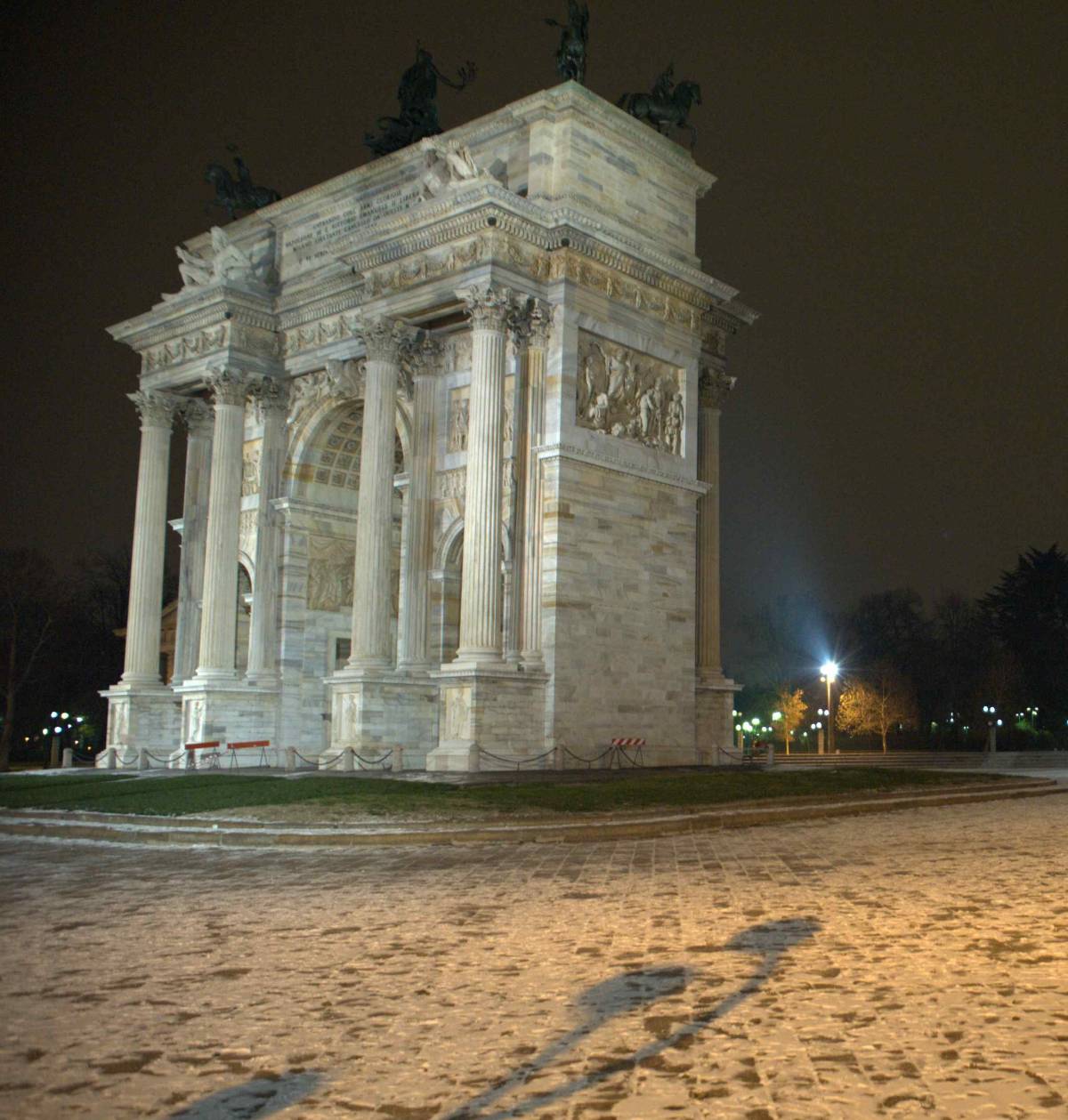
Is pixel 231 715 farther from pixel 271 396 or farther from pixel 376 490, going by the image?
pixel 271 396

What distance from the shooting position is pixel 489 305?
3322cm

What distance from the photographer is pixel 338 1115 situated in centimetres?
569

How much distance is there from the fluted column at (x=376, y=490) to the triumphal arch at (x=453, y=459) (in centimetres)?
7

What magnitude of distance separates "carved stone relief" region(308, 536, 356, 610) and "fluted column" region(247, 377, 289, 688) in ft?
3.78

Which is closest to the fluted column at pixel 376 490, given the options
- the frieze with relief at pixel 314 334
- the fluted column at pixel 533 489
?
the frieze with relief at pixel 314 334

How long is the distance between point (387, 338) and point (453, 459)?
3.68 metres

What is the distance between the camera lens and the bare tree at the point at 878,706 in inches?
3524

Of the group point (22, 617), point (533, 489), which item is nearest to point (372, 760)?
point (533, 489)

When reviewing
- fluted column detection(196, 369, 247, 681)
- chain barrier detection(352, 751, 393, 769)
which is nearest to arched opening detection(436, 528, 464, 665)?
chain barrier detection(352, 751, 393, 769)

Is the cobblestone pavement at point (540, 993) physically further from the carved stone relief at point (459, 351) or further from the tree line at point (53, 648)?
the tree line at point (53, 648)

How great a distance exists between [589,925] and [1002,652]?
302 ft

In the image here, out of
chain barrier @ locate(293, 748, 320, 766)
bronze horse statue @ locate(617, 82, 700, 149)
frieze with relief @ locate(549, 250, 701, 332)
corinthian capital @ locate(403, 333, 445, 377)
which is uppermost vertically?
bronze horse statue @ locate(617, 82, 700, 149)

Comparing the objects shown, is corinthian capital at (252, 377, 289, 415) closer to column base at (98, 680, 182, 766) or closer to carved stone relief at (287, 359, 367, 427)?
carved stone relief at (287, 359, 367, 427)

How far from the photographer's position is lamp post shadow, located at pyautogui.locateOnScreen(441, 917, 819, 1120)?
5.89m
